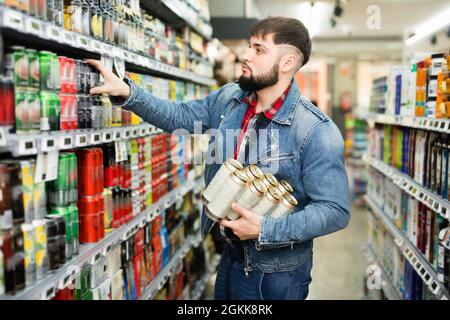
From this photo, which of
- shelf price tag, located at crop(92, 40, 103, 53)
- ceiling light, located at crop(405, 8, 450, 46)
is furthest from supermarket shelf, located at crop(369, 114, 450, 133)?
ceiling light, located at crop(405, 8, 450, 46)

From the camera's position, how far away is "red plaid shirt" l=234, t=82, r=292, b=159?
2090 mm

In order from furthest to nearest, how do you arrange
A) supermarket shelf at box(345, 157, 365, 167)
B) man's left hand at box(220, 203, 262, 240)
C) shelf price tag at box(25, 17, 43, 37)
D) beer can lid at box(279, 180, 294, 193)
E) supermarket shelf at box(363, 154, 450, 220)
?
1. supermarket shelf at box(345, 157, 365, 167)
2. supermarket shelf at box(363, 154, 450, 220)
3. beer can lid at box(279, 180, 294, 193)
4. man's left hand at box(220, 203, 262, 240)
5. shelf price tag at box(25, 17, 43, 37)

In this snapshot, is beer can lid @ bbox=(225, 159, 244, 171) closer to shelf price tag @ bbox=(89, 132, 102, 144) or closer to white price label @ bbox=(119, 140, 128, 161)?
shelf price tag @ bbox=(89, 132, 102, 144)

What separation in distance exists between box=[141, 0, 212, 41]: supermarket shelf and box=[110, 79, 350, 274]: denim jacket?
1015 mm

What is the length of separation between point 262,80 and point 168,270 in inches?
67.9

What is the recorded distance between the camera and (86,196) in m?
2.03

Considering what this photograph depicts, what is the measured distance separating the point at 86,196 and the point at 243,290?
2.54 feet

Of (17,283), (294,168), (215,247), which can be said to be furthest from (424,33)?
(17,283)

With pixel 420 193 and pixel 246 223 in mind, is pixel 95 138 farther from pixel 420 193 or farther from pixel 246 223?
pixel 420 193

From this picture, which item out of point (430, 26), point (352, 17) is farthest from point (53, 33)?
point (430, 26)

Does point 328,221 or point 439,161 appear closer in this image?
point 328,221

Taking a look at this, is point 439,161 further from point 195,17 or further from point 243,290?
point 195,17

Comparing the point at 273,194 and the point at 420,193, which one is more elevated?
the point at 273,194

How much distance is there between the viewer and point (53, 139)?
5.56 feet
